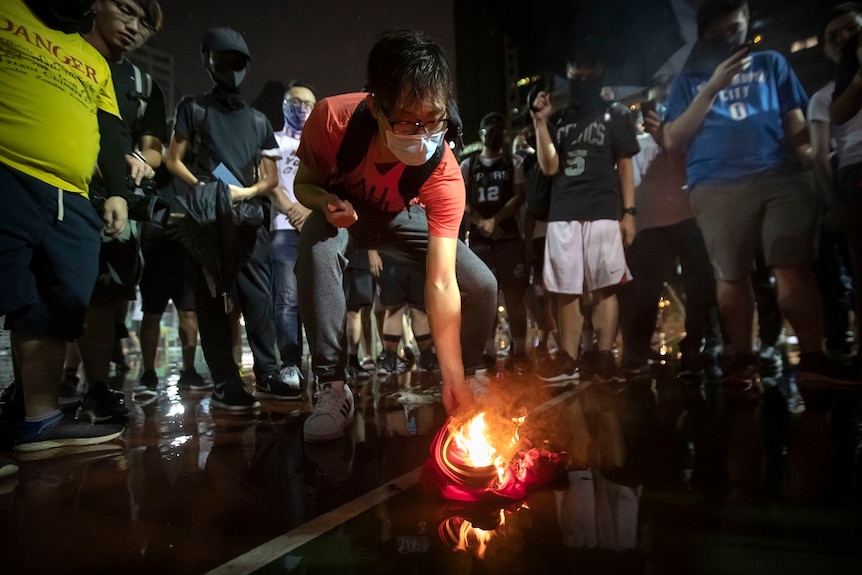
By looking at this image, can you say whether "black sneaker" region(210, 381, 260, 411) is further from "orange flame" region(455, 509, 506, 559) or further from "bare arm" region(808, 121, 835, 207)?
"bare arm" region(808, 121, 835, 207)

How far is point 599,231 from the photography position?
11.7 ft

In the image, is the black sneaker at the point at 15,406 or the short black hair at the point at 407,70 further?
the black sneaker at the point at 15,406

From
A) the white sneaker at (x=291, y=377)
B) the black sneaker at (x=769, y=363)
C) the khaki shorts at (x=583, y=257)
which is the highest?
the khaki shorts at (x=583, y=257)

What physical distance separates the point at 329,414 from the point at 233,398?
0.92 metres

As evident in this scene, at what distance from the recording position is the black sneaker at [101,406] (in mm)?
Result: 2357

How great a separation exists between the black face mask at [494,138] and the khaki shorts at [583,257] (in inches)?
39.0

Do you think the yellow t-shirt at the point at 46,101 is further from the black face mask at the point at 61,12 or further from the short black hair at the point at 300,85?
the short black hair at the point at 300,85

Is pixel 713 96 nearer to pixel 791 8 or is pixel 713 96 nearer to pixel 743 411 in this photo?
pixel 791 8

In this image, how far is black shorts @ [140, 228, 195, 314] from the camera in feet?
10.8

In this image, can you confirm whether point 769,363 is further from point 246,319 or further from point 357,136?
point 246,319

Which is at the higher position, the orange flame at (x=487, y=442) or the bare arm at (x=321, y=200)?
the bare arm at (x=321, y=200)

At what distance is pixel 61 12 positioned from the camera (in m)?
1.93

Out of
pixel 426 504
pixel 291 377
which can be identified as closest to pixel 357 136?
pixel 426 504

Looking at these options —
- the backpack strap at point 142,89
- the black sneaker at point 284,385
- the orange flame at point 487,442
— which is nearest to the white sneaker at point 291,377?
the black sneaker at point 284,385
